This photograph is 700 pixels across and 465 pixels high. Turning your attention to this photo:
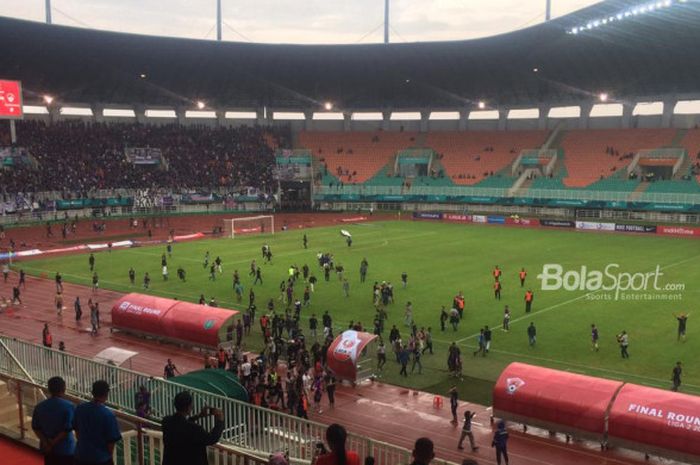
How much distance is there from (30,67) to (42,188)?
13970mm

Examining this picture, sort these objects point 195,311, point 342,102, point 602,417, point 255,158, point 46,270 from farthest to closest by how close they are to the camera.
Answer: point 342,102 → point 255,158 → point 46,270 → point 195,311 → point 602,417

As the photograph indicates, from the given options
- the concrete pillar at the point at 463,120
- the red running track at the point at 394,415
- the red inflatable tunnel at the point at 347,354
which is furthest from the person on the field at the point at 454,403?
the concrete pillar at the point at 463,120

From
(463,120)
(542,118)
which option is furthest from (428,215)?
(542,118)

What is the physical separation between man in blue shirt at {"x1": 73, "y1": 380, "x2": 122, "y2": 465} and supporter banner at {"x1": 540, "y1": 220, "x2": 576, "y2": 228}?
65904 millimetres

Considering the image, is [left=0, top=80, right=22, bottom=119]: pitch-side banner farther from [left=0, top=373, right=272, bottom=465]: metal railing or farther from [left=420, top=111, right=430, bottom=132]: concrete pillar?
[left=0, top=373, right=272, bottom=465]: metal railing

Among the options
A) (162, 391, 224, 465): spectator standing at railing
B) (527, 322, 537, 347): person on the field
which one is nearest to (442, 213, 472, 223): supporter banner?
(527, 322, 537, 347): person on the field

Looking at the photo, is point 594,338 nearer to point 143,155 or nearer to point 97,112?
point 143,155

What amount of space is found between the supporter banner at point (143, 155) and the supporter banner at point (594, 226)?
5149cm

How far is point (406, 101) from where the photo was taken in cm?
9850

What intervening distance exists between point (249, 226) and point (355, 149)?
2929 centimetres

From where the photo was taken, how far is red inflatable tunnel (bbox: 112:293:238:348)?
27.3m

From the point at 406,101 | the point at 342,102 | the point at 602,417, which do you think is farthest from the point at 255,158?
the point at 602,417

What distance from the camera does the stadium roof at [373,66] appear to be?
6594cm

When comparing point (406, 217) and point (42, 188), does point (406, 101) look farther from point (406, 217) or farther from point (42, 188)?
point (42, 188)
